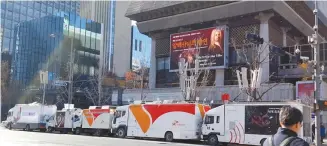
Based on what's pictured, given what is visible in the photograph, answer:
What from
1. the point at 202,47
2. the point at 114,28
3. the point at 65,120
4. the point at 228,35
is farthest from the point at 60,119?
the point at 114,28

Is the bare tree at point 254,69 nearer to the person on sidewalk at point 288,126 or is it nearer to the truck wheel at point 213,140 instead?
the truck wheel at point 213,140

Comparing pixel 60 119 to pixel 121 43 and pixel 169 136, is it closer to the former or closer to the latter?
pixel 169 136

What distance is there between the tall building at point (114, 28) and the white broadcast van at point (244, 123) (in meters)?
65.8

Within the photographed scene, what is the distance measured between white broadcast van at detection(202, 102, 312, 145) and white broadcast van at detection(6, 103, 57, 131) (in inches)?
843

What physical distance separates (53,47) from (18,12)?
20.8 m

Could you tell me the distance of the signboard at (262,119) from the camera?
73.6 ft

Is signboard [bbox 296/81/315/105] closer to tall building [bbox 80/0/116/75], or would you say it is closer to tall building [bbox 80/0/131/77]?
tall building [bbox 80/0/131/77]

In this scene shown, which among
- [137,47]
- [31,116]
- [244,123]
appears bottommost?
[31,116]

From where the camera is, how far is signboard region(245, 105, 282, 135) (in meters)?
22.4

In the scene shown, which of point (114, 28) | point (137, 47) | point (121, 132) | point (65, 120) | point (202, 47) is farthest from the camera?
point (114, 28)

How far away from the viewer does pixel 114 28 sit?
10338 cm

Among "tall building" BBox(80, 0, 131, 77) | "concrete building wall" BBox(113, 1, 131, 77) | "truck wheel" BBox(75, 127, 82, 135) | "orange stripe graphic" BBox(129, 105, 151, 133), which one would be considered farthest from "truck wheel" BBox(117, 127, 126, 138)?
"tall building" BBox(80, 0, 131, 77)

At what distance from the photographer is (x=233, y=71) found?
1674 inches

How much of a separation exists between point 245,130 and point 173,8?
26668 mm
